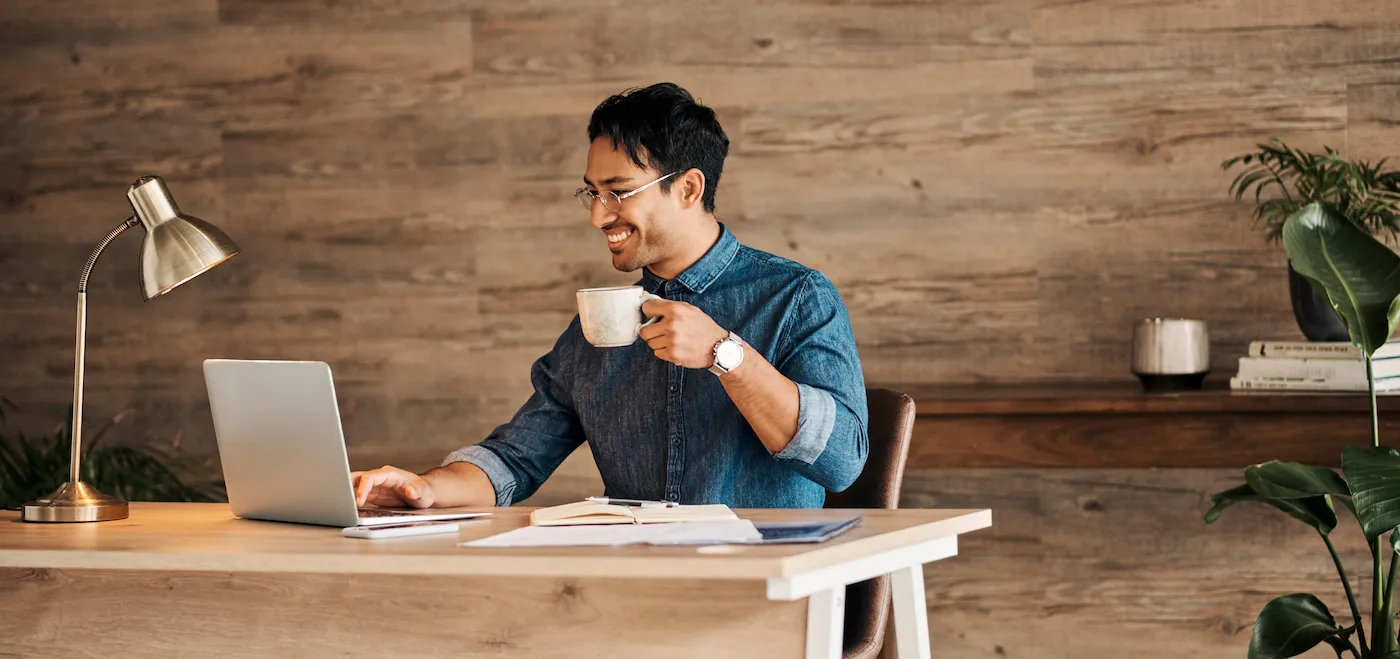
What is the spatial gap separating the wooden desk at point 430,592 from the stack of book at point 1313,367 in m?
1.25

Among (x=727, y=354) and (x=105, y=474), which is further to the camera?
(x=105, y=474)

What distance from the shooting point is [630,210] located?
2068mm

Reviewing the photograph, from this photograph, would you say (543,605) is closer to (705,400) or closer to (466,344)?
(705,400)

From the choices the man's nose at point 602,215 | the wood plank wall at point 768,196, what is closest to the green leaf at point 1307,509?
the wood plank wall at point 768,196

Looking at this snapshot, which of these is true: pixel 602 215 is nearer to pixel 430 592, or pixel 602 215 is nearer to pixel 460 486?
pixel 460 486

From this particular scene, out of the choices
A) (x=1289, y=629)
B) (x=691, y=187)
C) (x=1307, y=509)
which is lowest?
(x=1289, y=629)

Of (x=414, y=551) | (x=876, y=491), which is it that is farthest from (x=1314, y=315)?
(x=414, y=551)

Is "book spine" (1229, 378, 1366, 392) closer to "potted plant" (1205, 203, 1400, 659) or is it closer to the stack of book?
the stack of book

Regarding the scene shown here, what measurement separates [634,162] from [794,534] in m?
0.86

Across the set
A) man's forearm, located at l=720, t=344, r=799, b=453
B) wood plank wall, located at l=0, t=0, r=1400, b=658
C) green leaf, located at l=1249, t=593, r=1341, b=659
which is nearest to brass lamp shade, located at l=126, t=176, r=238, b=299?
man's forearm, located at l=720, t=344, r=799, b=453

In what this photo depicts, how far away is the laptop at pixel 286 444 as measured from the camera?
1.52 metres

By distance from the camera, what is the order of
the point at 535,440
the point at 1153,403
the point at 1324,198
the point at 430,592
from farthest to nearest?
1. the point at 1324,198
2. the point at 1153,403
3. the point at 535,440
4. the point at 430,592

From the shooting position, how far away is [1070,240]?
296cm

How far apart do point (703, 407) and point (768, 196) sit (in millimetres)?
1144
